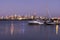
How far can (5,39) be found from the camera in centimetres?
1850

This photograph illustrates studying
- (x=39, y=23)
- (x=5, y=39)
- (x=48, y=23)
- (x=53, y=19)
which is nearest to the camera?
(x=5, y=39)

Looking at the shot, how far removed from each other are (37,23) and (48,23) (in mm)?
5031

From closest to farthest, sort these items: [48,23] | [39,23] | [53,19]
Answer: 1. [48,23]
2. [39,23]
3. [53,19]

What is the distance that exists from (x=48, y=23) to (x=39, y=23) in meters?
4.51

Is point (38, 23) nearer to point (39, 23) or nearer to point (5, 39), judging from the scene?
point (39, 23)

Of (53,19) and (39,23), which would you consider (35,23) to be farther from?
(53,19)

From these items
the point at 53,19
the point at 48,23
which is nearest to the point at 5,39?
the point at 48,23

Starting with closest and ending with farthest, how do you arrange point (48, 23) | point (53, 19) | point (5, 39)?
point (5, 39) < point (48, 23) < point (53, 19)

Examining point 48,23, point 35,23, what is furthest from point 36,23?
point 48,23

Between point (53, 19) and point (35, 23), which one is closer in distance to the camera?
point (35, 23)

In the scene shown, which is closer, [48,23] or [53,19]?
[48,23]

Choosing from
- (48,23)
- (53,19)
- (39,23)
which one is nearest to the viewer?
(48,23)

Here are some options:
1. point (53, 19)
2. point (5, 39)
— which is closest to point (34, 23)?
point (53, 19)

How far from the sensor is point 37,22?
59469 millimetres
